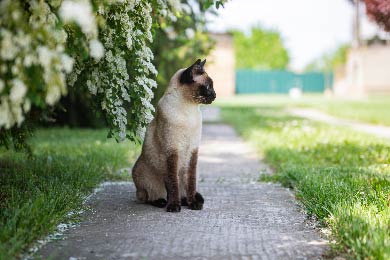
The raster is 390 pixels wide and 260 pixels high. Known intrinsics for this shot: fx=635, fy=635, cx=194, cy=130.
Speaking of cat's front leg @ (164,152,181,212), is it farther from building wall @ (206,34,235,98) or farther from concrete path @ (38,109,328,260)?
building wall @ (206,34,235,98)

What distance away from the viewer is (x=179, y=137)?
6.10 meters

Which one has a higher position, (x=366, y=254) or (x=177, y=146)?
(x=177, y=146)

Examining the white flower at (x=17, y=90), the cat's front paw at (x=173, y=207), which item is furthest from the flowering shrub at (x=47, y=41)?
the cat's front paw at (x=173, y=207)

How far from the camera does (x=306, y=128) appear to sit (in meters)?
15.0

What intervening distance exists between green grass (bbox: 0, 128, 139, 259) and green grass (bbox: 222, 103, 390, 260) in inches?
88.3

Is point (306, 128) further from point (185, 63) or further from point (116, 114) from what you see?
point (116, 114)

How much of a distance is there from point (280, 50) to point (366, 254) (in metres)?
69.1

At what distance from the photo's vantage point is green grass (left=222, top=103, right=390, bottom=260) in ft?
15.0

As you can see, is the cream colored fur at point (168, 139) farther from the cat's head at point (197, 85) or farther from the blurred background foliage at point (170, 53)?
the blurred background foliage at point (170, 53)

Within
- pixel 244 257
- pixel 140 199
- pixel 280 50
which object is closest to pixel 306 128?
pixel 140 199

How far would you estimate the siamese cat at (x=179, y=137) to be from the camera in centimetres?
609

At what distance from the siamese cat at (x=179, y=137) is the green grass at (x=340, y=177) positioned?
1.22 metres

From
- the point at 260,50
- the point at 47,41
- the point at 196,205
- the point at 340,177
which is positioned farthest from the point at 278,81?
the point at 47,41

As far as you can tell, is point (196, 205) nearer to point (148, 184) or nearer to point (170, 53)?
point (148, 184)
